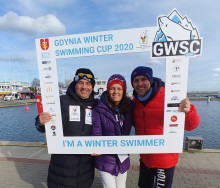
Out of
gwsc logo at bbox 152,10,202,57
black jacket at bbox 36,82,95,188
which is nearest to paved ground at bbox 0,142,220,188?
black jacket at bbox 36,82,95,188

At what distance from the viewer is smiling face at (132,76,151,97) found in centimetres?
233

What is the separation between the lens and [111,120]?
2.33 m

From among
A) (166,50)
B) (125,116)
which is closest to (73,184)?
(125,116)

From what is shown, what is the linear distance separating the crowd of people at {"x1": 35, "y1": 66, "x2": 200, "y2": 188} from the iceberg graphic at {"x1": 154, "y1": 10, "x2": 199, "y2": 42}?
1.43 ft

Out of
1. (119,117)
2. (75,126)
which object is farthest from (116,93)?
(75,126)

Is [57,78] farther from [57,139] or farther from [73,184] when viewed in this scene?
[73,184]

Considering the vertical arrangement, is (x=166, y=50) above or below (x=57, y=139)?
above

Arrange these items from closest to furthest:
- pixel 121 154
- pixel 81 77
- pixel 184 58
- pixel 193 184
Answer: pixel 184 58 < pixel 81 77 < pixel 121 154 < pixel 193 184

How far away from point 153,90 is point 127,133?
669mm

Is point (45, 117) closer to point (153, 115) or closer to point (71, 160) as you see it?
point (71, 160)

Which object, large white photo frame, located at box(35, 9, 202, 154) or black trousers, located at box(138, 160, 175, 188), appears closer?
large white photo frame, located at box(35, 9, 202, 154)

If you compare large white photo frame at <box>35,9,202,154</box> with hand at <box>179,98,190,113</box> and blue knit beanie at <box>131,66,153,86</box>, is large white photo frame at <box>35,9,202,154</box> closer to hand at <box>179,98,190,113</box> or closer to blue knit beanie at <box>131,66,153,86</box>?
hand at <box>179,98,190,113</box>

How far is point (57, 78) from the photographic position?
246 cm

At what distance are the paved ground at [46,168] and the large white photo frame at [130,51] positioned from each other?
187 centimetres
